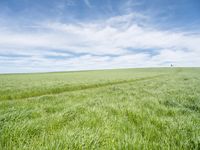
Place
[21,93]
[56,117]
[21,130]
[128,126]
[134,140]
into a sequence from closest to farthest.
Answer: [134,140], [21,130], [128,126], [56,117], [21,93]

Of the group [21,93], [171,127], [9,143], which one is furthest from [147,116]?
[21,93]

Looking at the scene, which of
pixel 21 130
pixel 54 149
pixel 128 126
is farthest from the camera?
pixel 128 126

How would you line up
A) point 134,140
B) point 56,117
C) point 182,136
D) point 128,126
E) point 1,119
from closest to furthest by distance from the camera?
1. point 134,140
2. point 182,136
3. point 128,126
4. point 1,119
5. point 56,117

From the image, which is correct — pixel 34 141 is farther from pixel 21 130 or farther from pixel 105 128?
pixel 105 128

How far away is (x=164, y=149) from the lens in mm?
2840

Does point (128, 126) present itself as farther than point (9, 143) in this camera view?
Yes

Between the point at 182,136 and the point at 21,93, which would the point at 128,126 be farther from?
the point at 21,93

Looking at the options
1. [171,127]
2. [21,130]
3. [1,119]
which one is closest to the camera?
[21,130]

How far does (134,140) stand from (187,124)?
210cm

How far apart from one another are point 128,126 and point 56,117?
2.42 meters

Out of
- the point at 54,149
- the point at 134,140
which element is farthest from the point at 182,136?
the point at 54,149

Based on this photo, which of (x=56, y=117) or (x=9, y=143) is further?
(x=56, y=117)

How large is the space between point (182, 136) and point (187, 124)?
37.9 inches

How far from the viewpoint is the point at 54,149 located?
Result: 269cm
